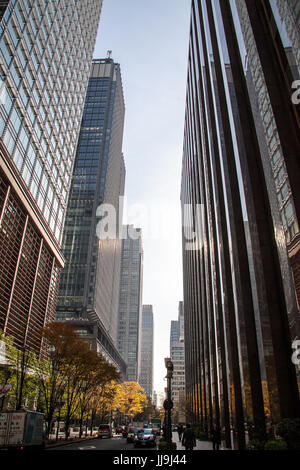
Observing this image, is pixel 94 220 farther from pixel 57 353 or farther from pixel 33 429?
pixel 33 429

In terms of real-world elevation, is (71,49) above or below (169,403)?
above

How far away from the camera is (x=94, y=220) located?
110 metres

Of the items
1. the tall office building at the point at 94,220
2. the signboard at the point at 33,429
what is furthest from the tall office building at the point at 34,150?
the tall office building at the point at 94,220

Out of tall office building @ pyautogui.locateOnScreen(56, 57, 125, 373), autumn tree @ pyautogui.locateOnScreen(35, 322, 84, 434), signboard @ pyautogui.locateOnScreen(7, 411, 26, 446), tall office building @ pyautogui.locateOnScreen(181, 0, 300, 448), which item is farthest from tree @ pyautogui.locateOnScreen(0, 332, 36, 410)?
tall office building @ pyautogui.locateOnScreen(56, 57, 125, 373)

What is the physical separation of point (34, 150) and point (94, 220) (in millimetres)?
66148

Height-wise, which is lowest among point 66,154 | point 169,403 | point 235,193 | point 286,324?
point 169,403

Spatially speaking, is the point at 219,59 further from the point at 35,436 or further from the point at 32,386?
the point at 32,386

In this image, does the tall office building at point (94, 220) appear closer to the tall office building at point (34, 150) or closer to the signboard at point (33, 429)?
the tall office building at point (34, 150)

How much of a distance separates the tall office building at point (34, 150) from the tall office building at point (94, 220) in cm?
4346

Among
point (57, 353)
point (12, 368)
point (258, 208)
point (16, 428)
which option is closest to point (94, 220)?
point (57, 353)

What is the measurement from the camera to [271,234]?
18359mm

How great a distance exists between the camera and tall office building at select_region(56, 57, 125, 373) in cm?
9812
